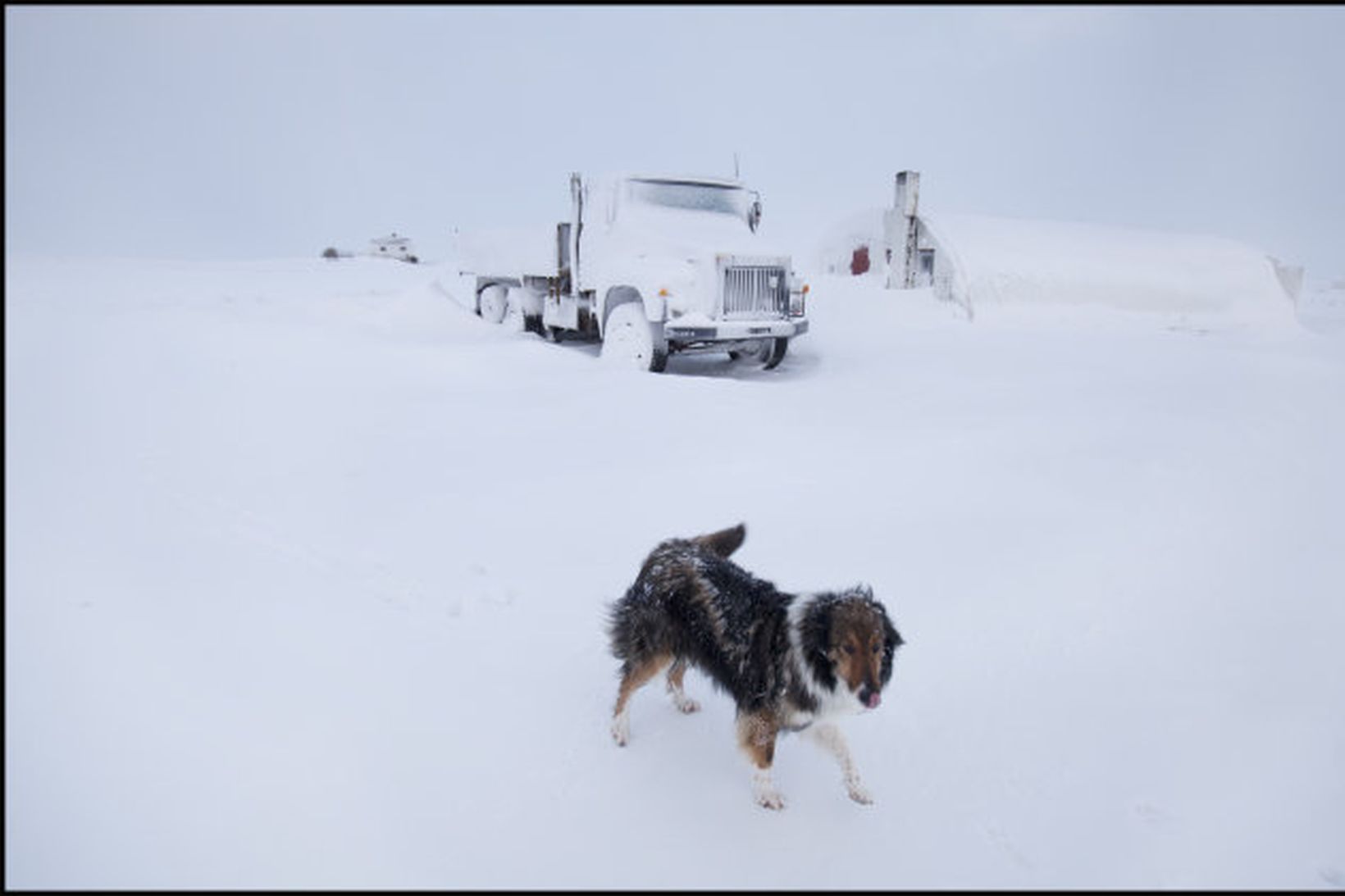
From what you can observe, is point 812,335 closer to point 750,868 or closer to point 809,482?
point 809,482

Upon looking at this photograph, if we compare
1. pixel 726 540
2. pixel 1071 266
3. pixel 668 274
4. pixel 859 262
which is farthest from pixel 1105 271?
pixel 726 540

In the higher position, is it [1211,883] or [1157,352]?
[1157,352]

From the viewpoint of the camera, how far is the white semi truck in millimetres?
10508

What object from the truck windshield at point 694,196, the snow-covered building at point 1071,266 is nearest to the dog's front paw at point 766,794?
the truck windshield at point 694,196

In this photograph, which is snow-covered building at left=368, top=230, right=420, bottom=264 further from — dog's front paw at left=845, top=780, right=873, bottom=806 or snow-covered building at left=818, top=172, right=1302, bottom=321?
dog's front paw at left=845, top=780, right=873, bottom=806

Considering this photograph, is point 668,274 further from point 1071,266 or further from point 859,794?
point 1071,266

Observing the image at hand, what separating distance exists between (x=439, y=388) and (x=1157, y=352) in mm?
10825

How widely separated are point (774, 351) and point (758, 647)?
354 inches

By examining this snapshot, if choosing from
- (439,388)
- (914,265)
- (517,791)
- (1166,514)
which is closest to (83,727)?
(517,791)

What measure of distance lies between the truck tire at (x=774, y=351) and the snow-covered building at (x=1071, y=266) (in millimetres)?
5870

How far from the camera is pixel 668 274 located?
10469 millimetres

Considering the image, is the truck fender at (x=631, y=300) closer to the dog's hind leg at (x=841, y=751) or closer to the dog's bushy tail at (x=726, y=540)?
the dog's bushy tail at (x=726, y=540)

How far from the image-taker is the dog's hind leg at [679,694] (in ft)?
12.0

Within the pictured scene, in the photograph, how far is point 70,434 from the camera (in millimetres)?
4695
